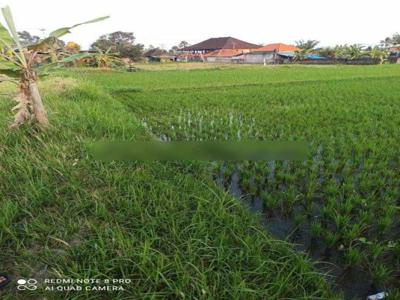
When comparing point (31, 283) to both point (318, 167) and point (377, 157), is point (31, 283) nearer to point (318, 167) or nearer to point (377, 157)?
point (318, 167)

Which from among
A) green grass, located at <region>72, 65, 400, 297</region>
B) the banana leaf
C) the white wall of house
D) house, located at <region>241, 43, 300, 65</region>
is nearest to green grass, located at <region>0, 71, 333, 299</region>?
green grass, located at <region>72, 65, 400, 297</region>

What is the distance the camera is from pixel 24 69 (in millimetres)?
3357

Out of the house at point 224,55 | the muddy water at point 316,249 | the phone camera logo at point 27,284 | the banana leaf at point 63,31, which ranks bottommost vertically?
the muddy water at point 316,249

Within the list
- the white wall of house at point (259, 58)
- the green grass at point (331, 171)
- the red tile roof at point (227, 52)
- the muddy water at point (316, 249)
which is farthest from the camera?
the red tile roof at point (227, 52)

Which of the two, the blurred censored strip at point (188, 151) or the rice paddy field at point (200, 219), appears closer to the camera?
the rice paddy field at point (200, 219)

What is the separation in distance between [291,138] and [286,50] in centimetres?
4081

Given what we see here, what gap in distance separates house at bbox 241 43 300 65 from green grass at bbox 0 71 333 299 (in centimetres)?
3843

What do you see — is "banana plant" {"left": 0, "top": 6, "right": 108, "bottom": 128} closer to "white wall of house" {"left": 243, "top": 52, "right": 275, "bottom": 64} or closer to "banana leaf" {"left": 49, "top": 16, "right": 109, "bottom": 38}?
"banana leaf" {"left": 49, "top": 16, "right": 109, "bottom": 38}

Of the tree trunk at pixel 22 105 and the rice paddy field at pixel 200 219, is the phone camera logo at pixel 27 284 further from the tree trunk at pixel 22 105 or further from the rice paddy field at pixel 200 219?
the tree trunk at pixel 22 105

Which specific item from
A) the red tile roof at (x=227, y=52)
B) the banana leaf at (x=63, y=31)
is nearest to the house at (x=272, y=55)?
the red tile roof at (x=227, y=52)

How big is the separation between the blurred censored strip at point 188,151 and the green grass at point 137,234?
143 mm

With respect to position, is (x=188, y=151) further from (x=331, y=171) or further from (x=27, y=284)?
(x=27, y=284)

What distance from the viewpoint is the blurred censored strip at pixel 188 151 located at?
3088 millimetres

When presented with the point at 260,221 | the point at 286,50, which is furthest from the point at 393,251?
the point at 286,50
